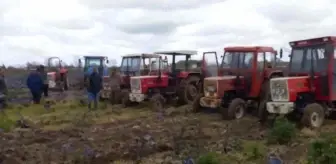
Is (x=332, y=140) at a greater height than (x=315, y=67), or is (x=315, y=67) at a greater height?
(x=315, y=67)

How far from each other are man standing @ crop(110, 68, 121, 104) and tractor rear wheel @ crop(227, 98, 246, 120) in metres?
5.96

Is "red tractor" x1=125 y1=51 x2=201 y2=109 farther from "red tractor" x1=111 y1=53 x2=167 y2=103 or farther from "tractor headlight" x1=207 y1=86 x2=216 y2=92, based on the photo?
"tractor headlight" x1=207 y1=86 x2=216 y2=92

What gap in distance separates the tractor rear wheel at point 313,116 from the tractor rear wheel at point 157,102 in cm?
582

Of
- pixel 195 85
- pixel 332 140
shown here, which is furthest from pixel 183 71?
pixel 332 140

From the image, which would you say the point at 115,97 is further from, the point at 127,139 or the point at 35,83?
the point at 127,139

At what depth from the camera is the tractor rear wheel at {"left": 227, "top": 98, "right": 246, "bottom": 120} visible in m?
12.9

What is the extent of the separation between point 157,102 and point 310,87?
5814mm

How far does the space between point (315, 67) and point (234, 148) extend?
4055mm

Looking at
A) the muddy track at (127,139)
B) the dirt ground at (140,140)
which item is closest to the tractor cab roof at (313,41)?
the dirt ground at (140,140)

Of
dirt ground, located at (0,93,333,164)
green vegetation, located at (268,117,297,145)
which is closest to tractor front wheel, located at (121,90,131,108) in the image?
dirt ground, located at (0,93,333,164)

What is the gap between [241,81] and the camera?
13555mm

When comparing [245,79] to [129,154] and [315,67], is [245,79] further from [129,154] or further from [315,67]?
[129,154]

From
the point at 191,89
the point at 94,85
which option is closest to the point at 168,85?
the point at 191,89

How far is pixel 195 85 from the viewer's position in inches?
669
